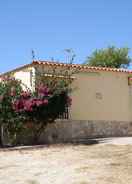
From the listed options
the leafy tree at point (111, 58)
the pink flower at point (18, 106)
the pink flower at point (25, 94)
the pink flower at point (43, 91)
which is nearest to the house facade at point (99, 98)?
the pink flower at point (25, 94)

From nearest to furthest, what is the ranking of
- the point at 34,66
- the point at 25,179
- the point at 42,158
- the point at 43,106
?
1. the point at 25,179
2. the point at 42,158
3. the point at 43,106
4. the point at 34,66

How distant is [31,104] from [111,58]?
27.9 meters

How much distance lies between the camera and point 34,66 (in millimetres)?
22359

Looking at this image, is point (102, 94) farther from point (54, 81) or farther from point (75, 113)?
point (54, 81)

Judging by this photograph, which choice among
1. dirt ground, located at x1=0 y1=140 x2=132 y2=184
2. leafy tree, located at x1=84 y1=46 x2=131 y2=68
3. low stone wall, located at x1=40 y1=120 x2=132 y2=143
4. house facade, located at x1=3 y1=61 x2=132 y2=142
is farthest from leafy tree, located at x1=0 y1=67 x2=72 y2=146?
leafy tree, located at x1=84 y1=46 x2=131 y2=68

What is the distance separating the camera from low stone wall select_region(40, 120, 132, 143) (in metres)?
22.9

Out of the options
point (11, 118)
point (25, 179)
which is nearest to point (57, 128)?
point (11, 118)

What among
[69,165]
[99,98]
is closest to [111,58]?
[99,98]

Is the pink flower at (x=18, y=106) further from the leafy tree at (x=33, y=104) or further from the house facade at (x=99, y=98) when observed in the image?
the house facade at (x=99, y=98)

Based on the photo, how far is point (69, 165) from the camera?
13453 mm

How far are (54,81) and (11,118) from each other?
2.57 m

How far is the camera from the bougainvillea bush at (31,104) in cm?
2080

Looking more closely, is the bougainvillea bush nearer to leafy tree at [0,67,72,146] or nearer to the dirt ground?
leafy tree at [0,67,72,146]

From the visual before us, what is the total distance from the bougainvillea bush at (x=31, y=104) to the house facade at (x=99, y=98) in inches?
56.3
